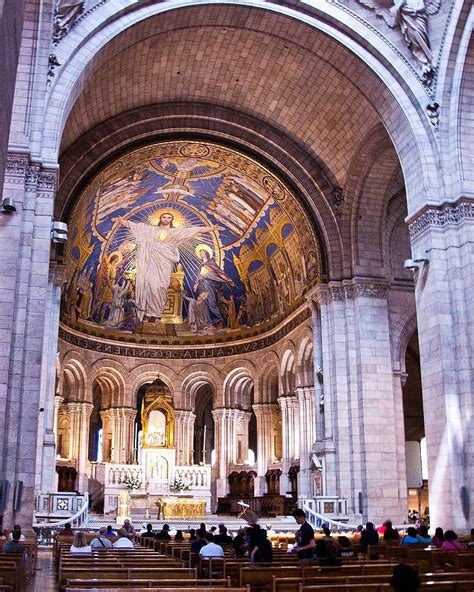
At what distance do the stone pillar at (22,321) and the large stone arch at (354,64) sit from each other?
7.99 feet

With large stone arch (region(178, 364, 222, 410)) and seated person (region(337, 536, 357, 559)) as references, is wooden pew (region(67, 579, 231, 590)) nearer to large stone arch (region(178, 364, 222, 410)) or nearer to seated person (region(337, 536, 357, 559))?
seated person (region(337, 536, 357, 559))

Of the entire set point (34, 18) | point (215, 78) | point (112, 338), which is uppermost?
point (215, 78)

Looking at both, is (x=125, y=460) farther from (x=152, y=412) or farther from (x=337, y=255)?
(x=337, y=255)

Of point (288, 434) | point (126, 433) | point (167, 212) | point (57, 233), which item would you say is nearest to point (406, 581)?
point (57, 233)

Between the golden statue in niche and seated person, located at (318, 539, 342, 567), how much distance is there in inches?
1005

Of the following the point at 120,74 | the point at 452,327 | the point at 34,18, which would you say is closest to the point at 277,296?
the point at 120,74

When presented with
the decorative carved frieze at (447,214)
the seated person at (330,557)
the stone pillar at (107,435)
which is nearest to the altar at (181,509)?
the stone pillar at (107,435)

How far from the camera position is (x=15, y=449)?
14320 millimetres

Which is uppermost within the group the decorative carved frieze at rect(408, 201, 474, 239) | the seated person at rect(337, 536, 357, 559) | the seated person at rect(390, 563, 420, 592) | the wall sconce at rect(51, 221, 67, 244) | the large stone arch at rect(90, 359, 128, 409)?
the decorative carved frieze at rect(408, 201, 474, 239)

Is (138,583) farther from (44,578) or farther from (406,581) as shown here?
(44,578)

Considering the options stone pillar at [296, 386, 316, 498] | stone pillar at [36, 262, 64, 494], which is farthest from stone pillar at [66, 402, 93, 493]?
stone pillar at [296, 386, 316, 498]

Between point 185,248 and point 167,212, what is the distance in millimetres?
2380

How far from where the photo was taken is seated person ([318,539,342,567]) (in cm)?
897

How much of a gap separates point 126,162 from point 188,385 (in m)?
12.6
